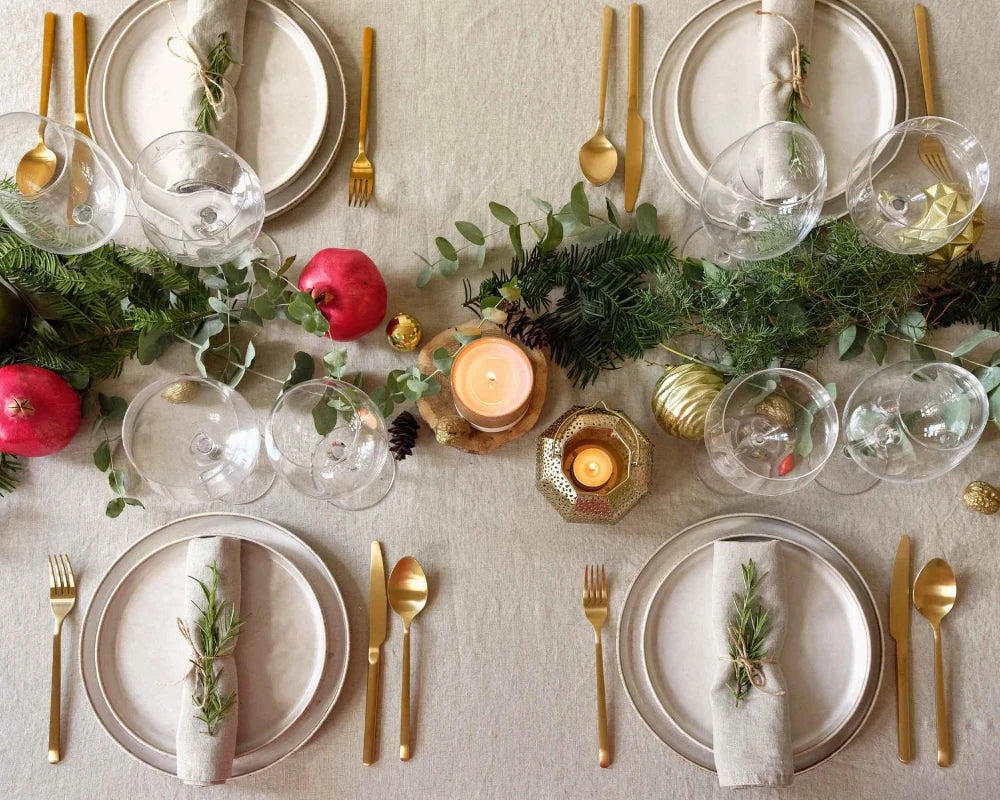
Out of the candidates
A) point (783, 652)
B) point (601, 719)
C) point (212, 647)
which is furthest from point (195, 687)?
point (783, 652)

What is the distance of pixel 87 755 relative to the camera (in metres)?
0.94

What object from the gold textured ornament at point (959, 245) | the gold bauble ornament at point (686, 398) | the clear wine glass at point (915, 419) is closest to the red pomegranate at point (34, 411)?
the gold bauble ornament at point (686, 398)

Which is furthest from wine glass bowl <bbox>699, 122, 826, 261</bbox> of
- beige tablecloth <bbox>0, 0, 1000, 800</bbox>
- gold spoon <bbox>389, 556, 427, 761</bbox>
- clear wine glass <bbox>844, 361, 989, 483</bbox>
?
gold spoon <bbox>389, 556, 427, 761</bbox>

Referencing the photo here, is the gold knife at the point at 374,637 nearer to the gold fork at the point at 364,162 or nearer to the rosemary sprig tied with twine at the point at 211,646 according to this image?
the rosemary sprig tied with twine at the point at 211,646

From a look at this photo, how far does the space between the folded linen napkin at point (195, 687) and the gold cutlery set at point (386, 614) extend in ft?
→ 0.55

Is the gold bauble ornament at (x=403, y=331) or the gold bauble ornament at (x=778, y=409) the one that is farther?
the gold bauble ornament at (x=403, y=331)

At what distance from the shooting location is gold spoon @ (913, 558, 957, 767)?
92 cm

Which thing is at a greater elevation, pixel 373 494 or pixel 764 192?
pixel 764 192

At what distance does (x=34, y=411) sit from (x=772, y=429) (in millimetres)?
885

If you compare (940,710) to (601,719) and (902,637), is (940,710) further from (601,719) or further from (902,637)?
(601,719)

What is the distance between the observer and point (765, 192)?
859mm

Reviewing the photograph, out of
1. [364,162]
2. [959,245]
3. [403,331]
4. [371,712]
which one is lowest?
[371,712]

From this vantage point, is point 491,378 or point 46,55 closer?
point 491,378

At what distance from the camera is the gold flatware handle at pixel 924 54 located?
955mm
